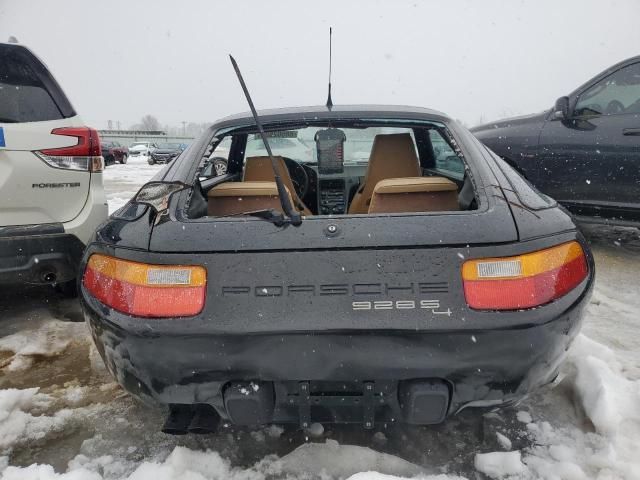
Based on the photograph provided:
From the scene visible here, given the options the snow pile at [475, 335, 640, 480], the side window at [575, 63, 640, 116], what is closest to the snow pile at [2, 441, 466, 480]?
the snow pile at [475, 335, 640, 480]

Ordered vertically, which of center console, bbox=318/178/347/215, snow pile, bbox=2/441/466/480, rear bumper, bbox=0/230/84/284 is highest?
center console, bbox=318/178/347/215

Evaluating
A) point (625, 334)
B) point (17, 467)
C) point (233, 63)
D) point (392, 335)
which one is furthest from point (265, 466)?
point (625, 334)

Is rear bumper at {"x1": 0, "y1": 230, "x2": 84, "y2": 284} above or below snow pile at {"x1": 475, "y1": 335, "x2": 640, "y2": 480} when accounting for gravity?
above

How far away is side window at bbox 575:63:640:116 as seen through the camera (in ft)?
15.3

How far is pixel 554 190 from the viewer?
5.07m

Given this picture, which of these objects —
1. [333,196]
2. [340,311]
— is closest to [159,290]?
[340,311]

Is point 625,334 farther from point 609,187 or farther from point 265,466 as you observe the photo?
point 265,466

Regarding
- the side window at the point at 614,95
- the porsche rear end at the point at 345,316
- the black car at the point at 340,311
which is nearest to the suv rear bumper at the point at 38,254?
the black car at the point at 340,311

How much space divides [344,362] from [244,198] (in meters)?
0.98

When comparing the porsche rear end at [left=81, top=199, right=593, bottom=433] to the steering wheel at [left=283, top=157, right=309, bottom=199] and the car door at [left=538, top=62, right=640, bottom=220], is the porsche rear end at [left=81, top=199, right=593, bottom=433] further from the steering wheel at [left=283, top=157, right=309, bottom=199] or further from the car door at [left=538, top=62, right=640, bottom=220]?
the car door at [left=538, top=62, right=640, bottom=220]

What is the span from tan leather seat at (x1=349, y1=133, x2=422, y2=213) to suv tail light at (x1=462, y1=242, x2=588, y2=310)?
57.0 inches

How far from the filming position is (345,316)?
145cm

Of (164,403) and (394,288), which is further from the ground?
(394,288)

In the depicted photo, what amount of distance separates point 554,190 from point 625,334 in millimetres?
2413
